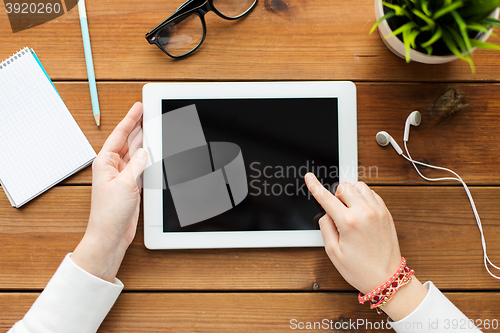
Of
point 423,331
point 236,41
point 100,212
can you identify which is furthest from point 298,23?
point 423,331

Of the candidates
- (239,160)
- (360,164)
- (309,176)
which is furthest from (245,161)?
(360,164)

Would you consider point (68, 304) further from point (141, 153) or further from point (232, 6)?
point (232, 6)

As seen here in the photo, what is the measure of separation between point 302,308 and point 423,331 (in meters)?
0.25

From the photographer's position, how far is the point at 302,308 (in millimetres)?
714

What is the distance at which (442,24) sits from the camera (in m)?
0.55

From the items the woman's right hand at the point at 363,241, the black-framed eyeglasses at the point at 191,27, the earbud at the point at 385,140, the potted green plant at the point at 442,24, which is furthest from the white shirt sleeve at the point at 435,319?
the black-framed eyeglasses at the point at 191,27

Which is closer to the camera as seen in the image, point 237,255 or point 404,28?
point 404,28

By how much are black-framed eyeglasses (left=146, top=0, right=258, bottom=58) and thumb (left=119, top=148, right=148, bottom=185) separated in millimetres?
252

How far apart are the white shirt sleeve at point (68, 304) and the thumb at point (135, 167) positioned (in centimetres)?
22

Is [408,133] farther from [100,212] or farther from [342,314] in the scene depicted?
[100,212]

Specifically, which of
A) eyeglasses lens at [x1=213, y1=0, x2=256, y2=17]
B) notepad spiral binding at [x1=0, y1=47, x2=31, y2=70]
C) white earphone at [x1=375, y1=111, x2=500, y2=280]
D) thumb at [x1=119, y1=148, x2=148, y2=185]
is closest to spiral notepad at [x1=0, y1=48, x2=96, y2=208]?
notepad spiral binding at [x1=0, y1=47, x2=31, y2=70]

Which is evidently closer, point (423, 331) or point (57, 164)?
point (423, 331)

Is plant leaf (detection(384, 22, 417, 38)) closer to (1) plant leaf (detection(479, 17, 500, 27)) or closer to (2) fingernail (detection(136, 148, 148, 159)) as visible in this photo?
(1) plant leaf (detection(479, 17, 500, 27))

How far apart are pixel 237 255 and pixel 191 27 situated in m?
0.56
